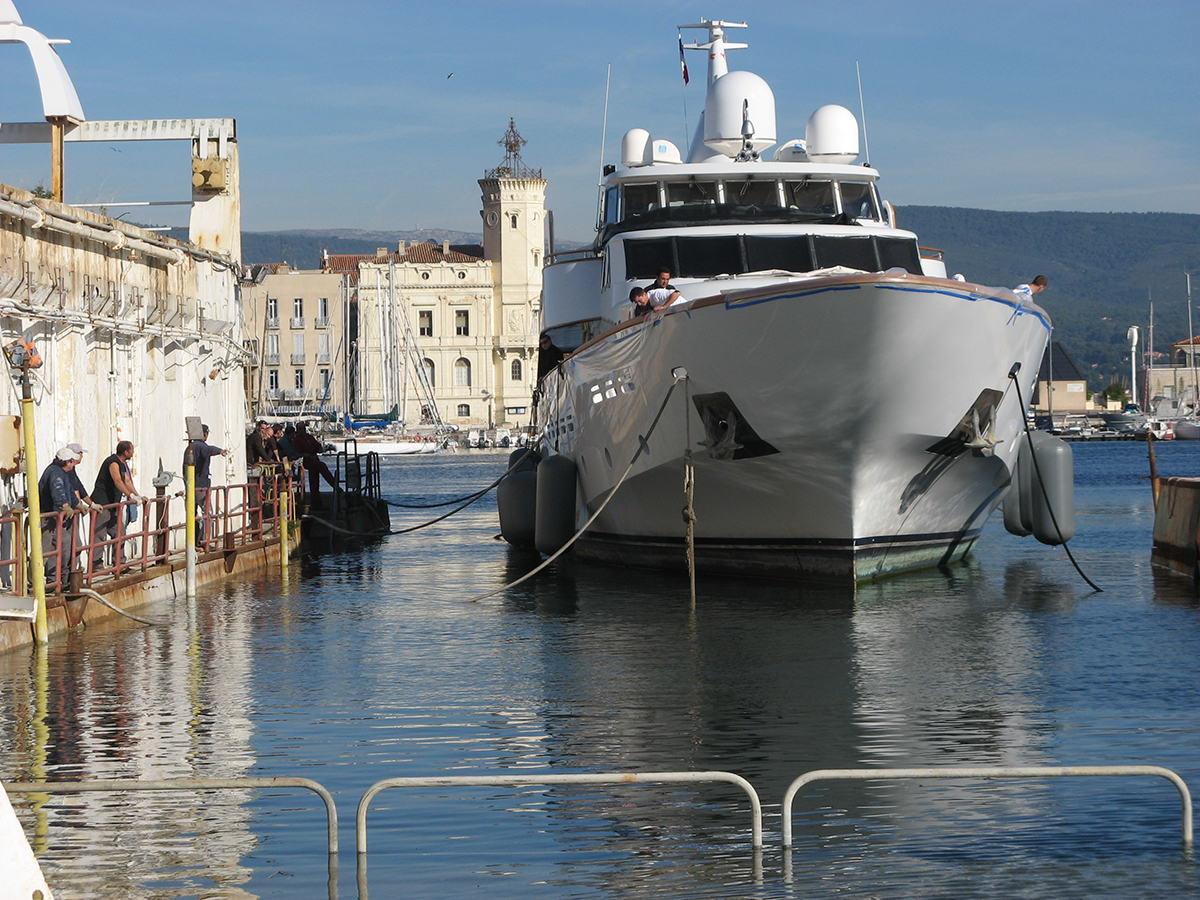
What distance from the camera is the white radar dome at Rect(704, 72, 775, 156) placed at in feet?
75.9

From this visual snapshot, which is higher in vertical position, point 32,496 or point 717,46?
point 717,46

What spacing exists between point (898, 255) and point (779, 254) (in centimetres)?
171

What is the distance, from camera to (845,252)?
1911 cm

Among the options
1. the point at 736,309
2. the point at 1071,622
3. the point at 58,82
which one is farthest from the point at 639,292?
the point at 58,82

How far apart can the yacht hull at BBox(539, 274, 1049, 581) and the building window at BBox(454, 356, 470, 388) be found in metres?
93.9

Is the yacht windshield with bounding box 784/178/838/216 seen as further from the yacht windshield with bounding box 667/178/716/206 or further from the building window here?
the building window

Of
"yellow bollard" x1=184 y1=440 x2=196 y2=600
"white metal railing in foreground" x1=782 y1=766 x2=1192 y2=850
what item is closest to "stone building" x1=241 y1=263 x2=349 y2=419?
"yellow bollard" x1=184 y1=440 x2=196 y2=600

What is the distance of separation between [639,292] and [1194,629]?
7.24 m

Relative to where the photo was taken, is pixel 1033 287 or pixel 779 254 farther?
pixel 779 254

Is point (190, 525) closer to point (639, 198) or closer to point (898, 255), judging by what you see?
point (639, 198)

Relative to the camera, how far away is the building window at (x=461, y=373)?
113 m

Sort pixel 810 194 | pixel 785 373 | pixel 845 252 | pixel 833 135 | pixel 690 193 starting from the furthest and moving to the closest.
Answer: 1. pixel 833 135
2. pixel 690 193
3. pixel 810 194
4. pixel 845 252
5. pixel 785 373

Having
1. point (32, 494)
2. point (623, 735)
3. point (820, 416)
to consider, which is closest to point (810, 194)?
point (820, 416)

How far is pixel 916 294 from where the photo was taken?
14.9 m
